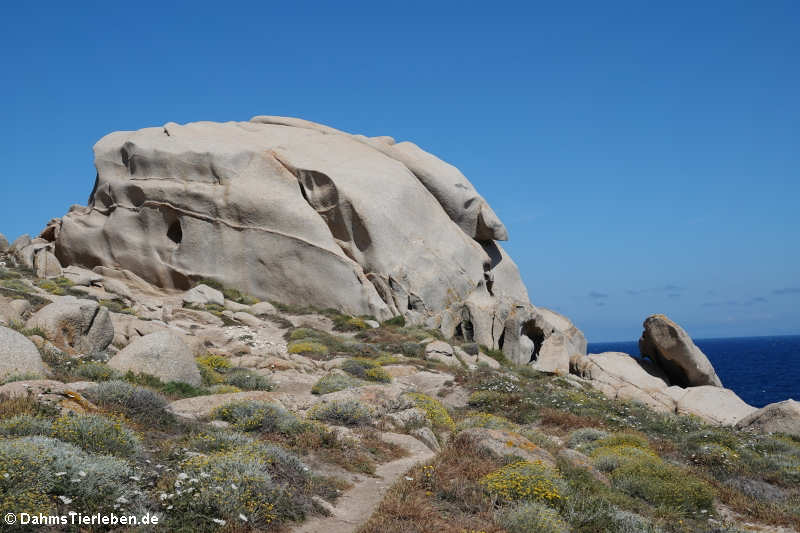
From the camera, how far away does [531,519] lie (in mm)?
7719

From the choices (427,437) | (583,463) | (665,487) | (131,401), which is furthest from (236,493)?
(665,487)

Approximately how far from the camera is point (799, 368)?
281 feet

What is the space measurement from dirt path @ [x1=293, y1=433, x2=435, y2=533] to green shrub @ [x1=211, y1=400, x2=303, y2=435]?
174 centimetres

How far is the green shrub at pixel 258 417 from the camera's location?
10.7 meters

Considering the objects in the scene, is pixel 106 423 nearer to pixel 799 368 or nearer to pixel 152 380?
pixel 152 380

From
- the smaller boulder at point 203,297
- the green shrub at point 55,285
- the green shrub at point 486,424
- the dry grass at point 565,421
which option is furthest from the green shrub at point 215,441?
the smaller boulder at point 203,297

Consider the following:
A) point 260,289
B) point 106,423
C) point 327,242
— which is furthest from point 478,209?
point 106,423

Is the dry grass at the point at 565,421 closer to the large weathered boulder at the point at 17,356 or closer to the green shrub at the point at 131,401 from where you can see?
the green shrub at the point at 131,401

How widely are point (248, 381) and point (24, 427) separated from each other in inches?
363

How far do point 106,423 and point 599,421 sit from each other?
1244 cm

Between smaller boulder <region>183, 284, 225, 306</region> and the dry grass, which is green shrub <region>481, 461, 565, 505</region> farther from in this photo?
smaller boulder <region>183, 284, 225, 306</region>

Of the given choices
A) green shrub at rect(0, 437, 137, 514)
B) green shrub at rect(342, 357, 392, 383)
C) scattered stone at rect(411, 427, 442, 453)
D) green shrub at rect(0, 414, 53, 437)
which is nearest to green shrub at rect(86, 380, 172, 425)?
green shrub at rect(0, 414, 53, 437)

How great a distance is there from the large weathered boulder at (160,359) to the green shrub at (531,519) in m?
9.32

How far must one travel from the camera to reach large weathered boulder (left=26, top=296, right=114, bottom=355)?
54.2 feet
